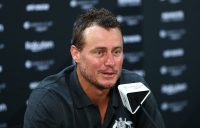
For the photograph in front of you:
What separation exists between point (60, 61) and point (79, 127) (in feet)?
3.60

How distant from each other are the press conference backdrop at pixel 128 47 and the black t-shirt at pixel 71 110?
31.5 inches

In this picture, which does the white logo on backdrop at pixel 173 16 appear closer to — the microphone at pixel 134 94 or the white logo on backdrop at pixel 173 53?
the white logo on backdrop at pixel 173 53

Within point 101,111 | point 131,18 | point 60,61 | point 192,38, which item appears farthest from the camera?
point 192,38

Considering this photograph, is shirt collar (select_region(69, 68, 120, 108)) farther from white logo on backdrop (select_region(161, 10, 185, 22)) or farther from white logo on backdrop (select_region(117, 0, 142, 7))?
white logo on backdrop (select_region(161, 10, 185, 22))

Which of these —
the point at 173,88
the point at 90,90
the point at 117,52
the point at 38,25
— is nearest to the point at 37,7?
the point at 38,25

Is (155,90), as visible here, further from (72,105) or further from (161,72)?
(72,105)

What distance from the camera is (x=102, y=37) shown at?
1.73 m

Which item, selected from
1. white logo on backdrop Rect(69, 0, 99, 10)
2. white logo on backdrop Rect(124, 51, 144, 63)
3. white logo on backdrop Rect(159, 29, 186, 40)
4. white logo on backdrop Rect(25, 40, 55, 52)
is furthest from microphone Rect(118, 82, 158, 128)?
white logo on backdrop Rect(159, 29, 186, 40)

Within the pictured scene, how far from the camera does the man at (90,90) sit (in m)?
1.73

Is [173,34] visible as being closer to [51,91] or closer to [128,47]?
[128,47]

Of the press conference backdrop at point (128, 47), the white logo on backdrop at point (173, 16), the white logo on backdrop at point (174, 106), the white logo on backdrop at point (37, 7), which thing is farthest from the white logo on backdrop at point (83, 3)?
the white logo on backdrop at point (174, 106)

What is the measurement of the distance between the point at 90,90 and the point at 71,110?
0.16 m

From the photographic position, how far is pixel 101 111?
73.9 inches

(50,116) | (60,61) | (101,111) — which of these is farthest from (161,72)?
(50,116)
